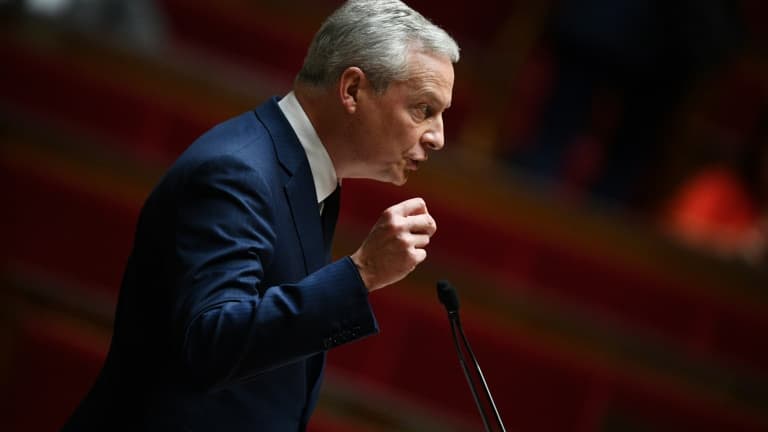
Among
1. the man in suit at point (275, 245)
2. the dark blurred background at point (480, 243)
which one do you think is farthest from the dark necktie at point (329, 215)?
the dark blurred background at point (480, 243)

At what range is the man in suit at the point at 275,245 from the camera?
37cm

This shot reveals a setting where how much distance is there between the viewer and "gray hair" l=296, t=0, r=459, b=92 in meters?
0.41

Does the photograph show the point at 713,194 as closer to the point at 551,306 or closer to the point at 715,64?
the point at 715,64

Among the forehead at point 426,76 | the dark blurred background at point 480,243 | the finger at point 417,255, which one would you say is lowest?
the dark blurred background at point 480,243

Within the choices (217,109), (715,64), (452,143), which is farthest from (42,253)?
(715,64)

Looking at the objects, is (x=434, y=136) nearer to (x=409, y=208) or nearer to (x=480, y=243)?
(x=409, y=208)

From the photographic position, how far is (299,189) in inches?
16.5

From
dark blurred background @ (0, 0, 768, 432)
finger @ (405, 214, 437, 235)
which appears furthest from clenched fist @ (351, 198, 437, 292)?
dark blurred background @ (0, 0, 768, 432)

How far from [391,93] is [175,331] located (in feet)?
0.44

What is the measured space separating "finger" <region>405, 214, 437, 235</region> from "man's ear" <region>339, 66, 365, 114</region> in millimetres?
64

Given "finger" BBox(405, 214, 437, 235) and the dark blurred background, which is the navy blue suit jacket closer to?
"finger" BBox(405, 214, 437, 235)

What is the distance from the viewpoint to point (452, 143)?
142cm

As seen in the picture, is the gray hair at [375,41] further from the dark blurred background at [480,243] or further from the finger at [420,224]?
the dark blurred background at [480,243]

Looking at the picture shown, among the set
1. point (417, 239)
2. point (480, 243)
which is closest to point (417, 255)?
point (417, 239)
